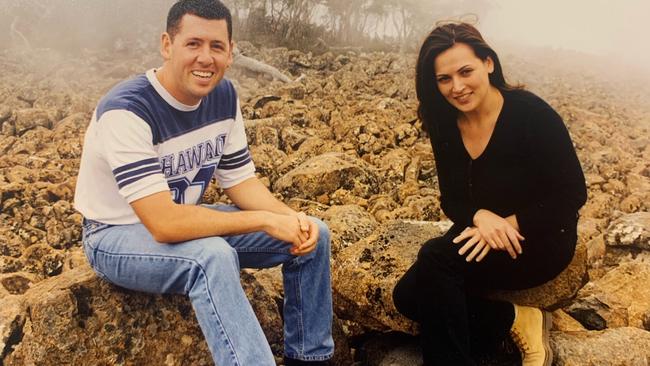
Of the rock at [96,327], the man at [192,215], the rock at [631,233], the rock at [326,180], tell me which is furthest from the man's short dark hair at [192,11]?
the rock at [631,233]

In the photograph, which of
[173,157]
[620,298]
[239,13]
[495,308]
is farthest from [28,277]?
[239,13]

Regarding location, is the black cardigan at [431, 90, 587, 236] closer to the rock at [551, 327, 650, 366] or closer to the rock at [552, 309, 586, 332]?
the rock at [551, 327, 650, 366]

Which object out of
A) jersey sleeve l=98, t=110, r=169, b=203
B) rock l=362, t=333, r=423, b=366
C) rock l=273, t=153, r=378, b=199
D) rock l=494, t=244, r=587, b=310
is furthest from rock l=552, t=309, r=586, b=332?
rock l=273, t=153, r=378, b=199

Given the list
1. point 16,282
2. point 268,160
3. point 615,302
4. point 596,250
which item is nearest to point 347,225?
point 615,302

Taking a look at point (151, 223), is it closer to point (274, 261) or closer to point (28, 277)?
point (274, 261)

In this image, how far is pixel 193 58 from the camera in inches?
98.4

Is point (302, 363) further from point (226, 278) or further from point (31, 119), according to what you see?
point (31, 119)

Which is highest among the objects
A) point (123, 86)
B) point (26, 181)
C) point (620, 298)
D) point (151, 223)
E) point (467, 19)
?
point (467, 19)

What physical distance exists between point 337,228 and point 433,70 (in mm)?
1719

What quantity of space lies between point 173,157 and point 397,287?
1.25 m

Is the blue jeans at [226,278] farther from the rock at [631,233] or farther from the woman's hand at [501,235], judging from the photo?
the rock at [631,233]

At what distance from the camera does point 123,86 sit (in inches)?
96.9

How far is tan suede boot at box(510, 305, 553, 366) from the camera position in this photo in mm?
2574

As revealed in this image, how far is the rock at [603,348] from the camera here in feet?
8.93
